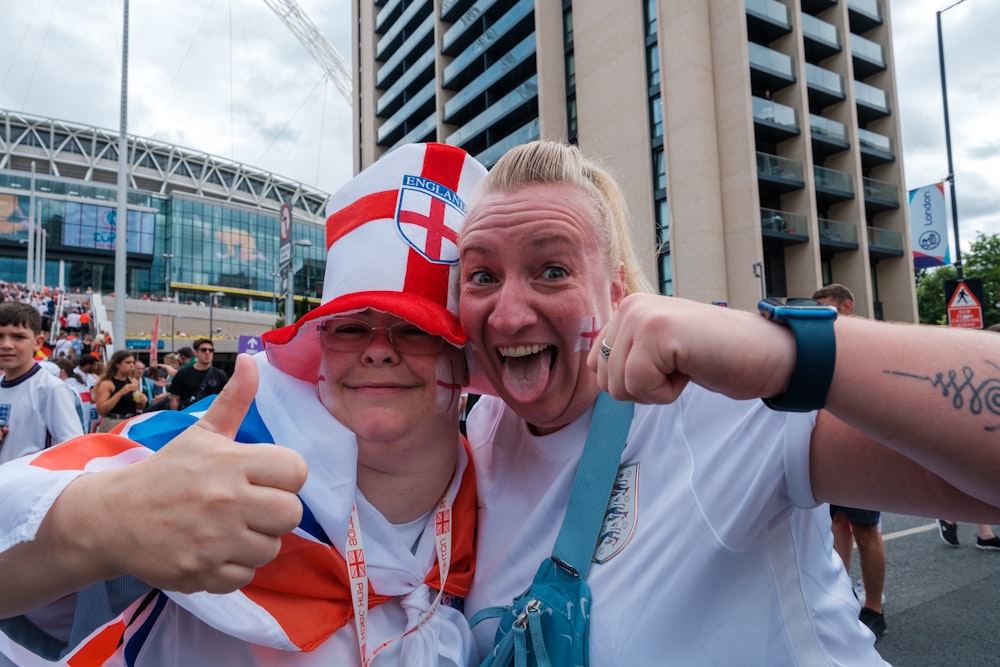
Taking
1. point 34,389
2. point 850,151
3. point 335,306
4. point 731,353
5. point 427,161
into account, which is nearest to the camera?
point 731,353

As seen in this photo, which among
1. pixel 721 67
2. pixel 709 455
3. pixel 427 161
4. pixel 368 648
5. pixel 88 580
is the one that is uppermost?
pixel 721 67

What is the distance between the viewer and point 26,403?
4.96m

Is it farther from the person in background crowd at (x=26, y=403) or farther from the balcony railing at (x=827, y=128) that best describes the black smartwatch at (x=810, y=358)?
the balcony railing at (x=827, y=128)

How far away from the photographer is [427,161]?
6.74 feet

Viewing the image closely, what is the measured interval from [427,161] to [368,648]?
1477 mm

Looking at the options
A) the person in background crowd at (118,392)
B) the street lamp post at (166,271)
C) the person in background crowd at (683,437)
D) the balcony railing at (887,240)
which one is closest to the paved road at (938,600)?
the person in background crowd at (683,437)

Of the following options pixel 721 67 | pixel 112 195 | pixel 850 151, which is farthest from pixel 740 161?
pixel 112 195

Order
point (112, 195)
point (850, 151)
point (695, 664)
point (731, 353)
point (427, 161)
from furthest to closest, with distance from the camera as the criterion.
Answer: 1. point (112, 195)
2. point (850, 151)
3. point (427, 161)
4. point (695, 664)
5. point (731, 353)

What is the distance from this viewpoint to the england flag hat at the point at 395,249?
174 centimetres

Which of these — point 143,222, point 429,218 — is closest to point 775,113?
point 429,218

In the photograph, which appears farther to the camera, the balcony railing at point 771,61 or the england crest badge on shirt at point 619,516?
the balcony railing at point 771,61

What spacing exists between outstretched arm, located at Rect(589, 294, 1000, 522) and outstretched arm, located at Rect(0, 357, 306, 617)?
0.70 metres

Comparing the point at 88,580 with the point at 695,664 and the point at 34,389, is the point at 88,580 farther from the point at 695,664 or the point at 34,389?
the point at 34,389

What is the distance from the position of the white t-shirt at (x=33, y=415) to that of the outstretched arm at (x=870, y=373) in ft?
17.6
